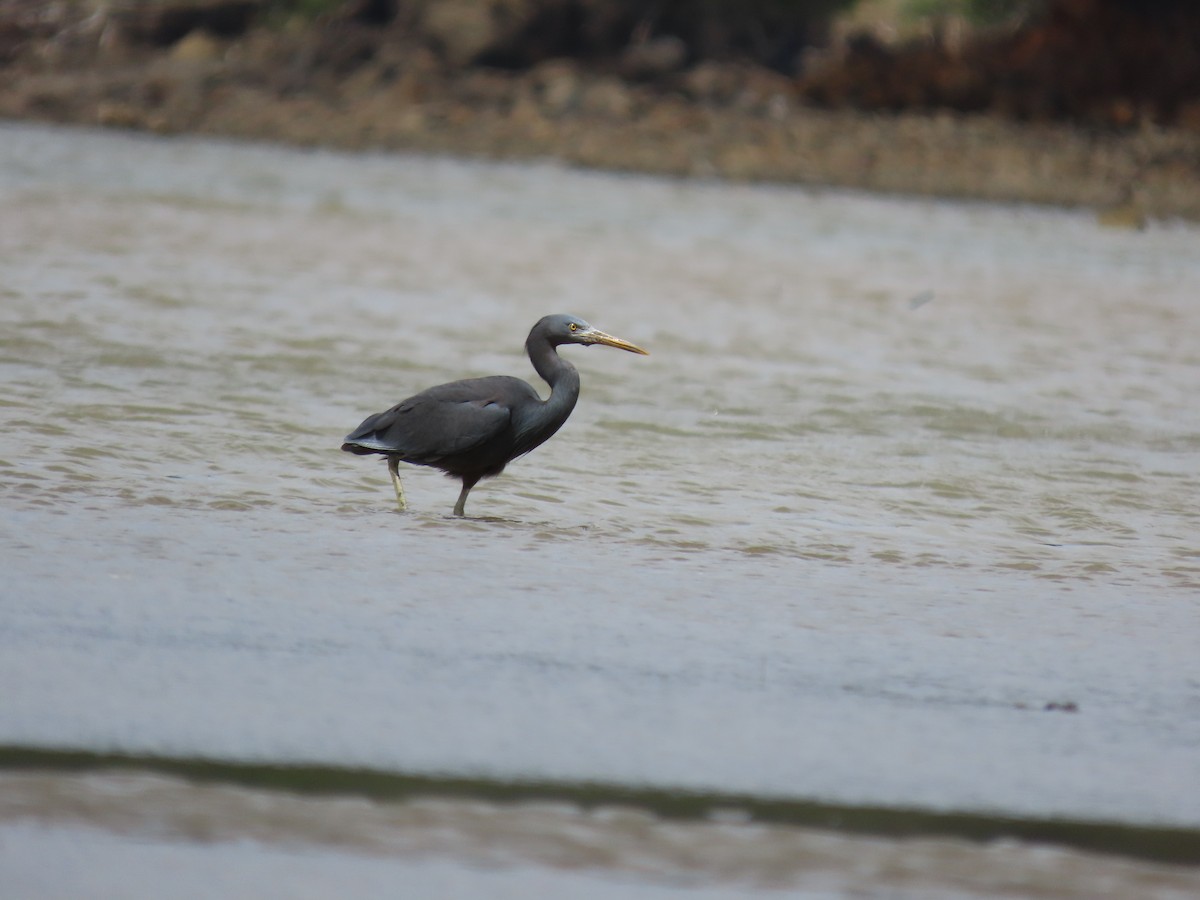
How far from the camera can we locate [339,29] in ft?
122

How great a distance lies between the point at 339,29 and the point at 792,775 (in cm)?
3427

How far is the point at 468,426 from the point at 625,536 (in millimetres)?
718

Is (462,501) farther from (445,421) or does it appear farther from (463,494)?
(445,421)

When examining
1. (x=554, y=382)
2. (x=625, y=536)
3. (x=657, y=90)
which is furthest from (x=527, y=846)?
(x=657, y=90)

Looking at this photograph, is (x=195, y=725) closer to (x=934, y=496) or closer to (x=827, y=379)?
(x=934, y=496)

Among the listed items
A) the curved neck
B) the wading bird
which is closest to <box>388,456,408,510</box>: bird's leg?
the wading bird

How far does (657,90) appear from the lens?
3547 centimetres

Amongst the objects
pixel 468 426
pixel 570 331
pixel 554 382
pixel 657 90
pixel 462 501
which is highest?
pixel 657 90

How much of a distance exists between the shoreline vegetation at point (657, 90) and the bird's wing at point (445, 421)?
18.4 meters

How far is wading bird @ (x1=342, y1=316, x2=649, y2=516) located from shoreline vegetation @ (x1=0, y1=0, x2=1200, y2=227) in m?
18.3

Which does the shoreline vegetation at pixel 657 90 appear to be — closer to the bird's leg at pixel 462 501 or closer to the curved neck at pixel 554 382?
the curved neck at pixel 554 382

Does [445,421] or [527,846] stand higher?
[445,421]

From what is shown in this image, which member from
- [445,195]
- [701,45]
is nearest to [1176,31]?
[701,45]

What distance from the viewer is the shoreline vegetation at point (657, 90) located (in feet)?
95.1
